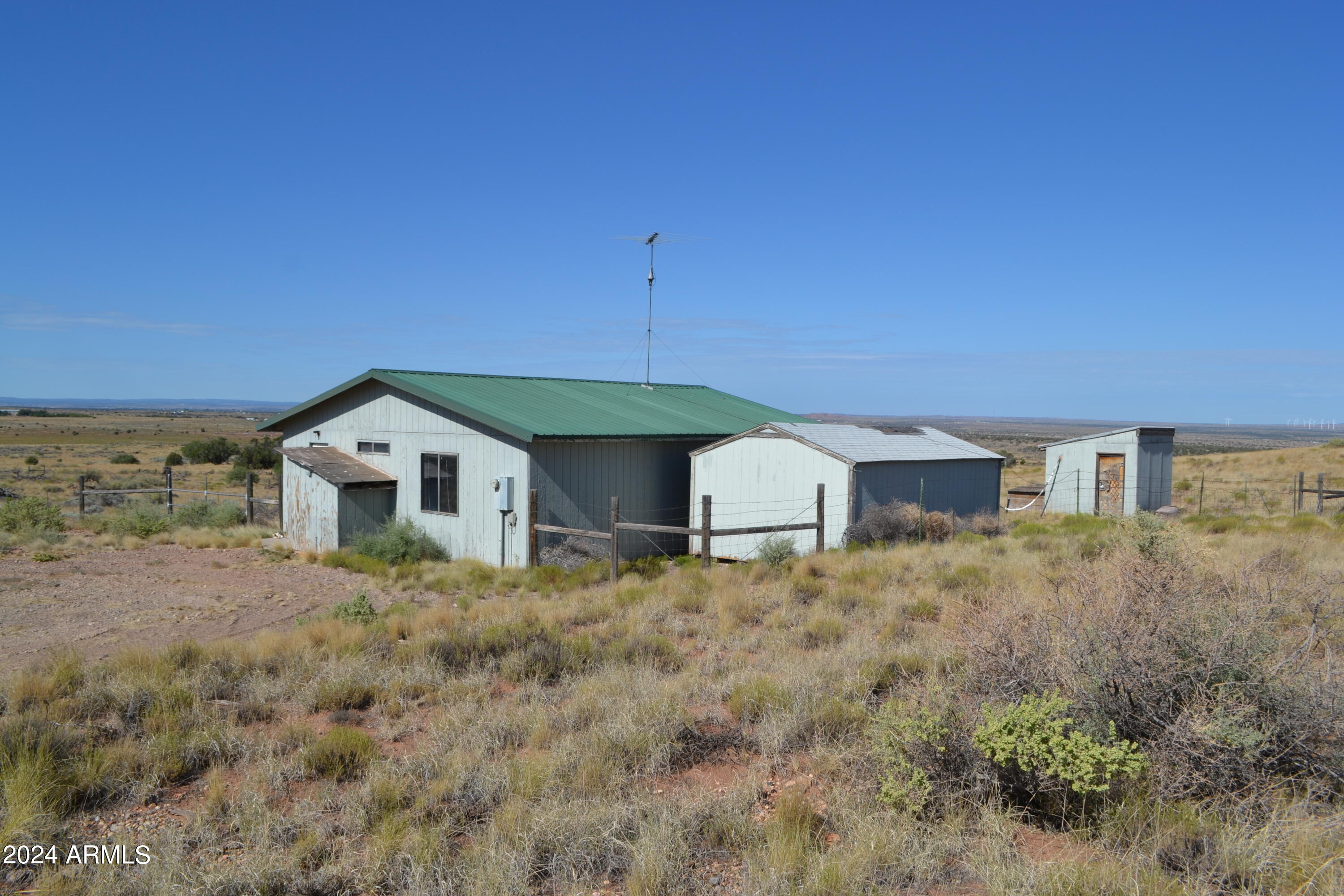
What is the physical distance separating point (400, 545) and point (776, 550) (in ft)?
25.1

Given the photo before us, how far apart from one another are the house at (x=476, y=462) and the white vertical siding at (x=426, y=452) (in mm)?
27

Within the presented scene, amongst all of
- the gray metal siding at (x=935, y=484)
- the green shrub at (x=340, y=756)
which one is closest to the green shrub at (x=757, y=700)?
the green shrub at (x=340, y=756)

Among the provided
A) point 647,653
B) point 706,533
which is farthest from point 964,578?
point 647,653

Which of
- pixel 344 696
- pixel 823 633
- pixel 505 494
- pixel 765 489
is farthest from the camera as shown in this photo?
pixel 765 489

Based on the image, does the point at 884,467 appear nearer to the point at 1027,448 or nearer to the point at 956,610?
the point at 956,610

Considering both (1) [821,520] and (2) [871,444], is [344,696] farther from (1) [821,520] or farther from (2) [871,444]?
(2) [871,444]

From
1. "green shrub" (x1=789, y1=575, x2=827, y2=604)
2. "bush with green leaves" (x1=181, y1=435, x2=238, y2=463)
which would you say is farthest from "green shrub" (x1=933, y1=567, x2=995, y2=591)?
"bush with green leaves" (x1=181, y1=435, x2=238, y2=463)

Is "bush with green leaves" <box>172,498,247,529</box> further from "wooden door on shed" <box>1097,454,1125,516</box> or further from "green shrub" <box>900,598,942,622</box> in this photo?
"wooden door on shed" <box>1097,454,1125,516</box>

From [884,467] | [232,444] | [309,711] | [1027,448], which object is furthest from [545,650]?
[1027,448]

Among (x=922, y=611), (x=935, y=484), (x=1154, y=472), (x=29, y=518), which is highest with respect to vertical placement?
(x=1154, y=472)

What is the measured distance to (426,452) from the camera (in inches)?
730

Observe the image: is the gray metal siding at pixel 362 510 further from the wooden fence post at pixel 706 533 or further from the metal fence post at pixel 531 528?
the wooden fence post at pixel 706 533

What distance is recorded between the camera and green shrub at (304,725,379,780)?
19.9 ft

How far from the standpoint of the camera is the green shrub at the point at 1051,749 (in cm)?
485
